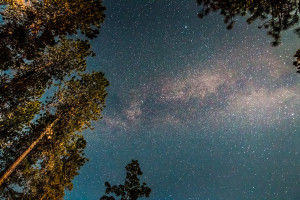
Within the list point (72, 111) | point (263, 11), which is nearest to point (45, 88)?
point (72, 111)

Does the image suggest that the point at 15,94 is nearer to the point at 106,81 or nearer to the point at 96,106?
the point at 96,106

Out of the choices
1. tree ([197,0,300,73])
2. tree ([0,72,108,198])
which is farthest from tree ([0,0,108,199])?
tree ([197,0,300,73])

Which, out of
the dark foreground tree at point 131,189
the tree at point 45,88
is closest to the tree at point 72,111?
the tree at point 45,88

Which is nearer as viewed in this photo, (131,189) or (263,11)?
(263,11)

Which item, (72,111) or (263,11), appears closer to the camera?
(263,11)

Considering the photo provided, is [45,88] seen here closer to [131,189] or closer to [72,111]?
[72,111]

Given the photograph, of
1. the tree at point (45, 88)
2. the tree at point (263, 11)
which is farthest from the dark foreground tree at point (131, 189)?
the tree at point (263, 11)

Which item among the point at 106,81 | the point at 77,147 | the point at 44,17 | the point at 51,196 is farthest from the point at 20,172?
→ the point at 44,17

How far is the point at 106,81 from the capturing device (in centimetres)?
1482

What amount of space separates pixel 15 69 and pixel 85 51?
4735mm

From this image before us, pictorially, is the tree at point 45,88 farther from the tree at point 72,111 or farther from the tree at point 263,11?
the tree at point 263,11

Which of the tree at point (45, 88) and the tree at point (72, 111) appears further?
the tree at point (72, 111)

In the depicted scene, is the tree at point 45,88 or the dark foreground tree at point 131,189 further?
the dark foreground tree at point 131,189

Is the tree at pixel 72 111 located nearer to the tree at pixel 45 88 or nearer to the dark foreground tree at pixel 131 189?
the tree at pixel 45 88
